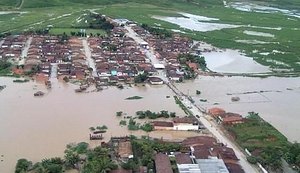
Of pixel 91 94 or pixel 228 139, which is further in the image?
pixel 91 94

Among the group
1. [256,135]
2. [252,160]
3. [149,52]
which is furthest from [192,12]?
[252,160]

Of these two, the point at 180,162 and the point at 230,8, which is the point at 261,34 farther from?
the point at 180,162

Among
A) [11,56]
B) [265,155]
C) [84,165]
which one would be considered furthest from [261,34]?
[84,165]

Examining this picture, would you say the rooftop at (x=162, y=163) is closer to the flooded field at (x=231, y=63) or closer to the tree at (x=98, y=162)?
the tree at (x=98, y=162)

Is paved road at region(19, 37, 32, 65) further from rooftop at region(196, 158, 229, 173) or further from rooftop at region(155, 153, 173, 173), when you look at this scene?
rooftop at region(196, 158, 229, 173)

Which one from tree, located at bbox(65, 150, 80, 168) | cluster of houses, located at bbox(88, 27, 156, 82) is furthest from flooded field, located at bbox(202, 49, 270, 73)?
tree, located at bbox(65, 150, 80, 168)
